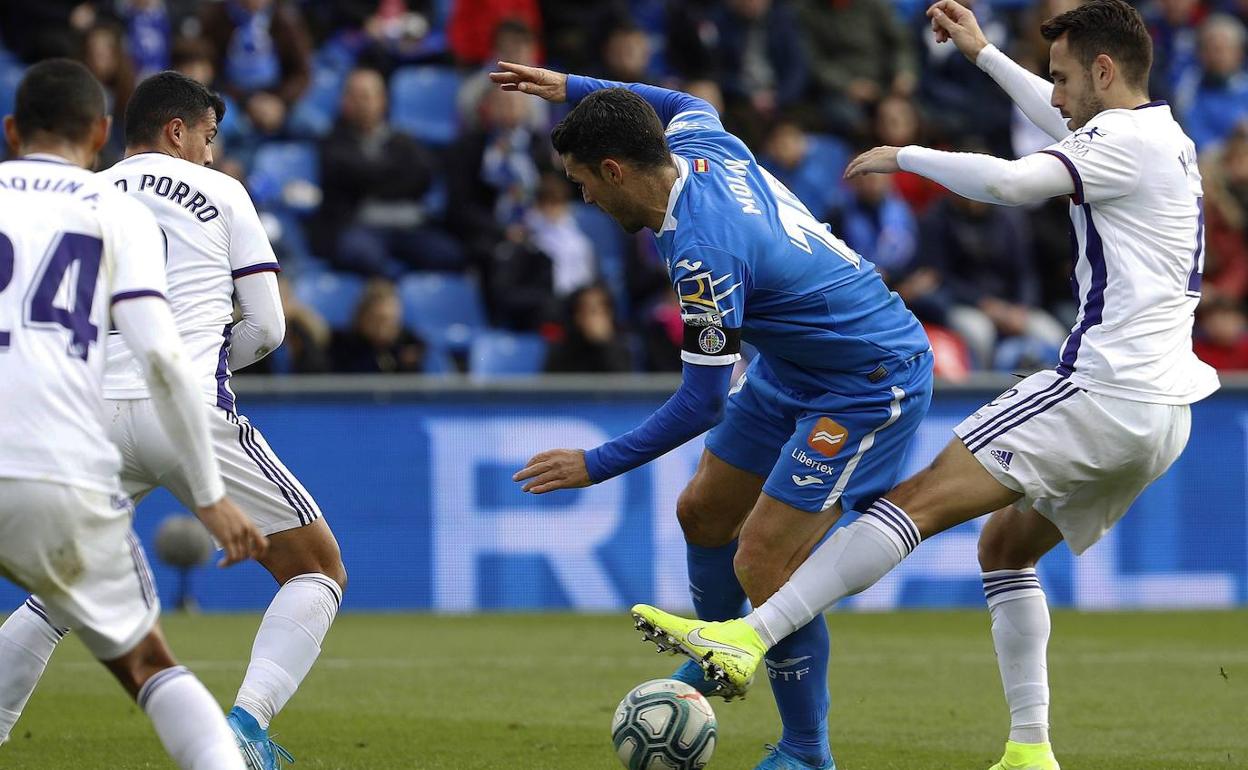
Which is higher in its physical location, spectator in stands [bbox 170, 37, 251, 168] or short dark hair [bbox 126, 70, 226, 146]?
short dark hair [bbox 126, 70, 226, 146]

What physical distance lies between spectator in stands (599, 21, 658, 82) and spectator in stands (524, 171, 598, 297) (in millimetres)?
1335

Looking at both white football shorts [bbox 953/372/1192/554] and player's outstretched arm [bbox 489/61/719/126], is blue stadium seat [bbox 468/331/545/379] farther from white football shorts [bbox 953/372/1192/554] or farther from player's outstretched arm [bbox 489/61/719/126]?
white football shorts [bbox 953/372/1192/554]

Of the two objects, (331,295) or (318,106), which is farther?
(318,106)

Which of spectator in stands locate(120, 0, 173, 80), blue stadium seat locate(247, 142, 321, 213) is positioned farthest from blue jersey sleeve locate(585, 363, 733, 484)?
spectator in stands locate(120, 0, 173, 80)

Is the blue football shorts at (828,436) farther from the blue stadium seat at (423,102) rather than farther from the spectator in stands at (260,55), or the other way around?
the blue stadium seat at (423,102)

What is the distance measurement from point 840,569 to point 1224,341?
966 centimetres

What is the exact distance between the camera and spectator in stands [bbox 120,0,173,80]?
1452 cm

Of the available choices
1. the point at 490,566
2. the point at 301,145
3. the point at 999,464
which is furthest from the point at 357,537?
the point at 999,464

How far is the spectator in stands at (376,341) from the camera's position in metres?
13.1

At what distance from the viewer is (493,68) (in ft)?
50.6

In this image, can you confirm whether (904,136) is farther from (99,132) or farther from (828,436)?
(99,132)

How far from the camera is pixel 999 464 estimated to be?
5836 millimetres

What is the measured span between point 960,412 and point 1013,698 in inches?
271

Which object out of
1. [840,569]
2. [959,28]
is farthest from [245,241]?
[959,28]
